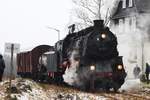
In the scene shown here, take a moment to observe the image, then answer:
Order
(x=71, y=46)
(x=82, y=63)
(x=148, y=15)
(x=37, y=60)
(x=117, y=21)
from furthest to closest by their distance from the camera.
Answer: (x=117, y=21)
(x=148, y=15)
(x=37, y=60)
(x=71, y=46)
(x=82, y=63)

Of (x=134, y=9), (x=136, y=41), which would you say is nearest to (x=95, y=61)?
(x=136, y=41)

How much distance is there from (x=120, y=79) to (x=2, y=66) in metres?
7.27

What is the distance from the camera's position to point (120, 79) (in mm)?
25828

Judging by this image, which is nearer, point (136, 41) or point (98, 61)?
point (98, 61)

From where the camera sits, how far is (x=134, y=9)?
60938mm

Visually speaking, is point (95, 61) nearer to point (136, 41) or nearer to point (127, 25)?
point (136, 41)

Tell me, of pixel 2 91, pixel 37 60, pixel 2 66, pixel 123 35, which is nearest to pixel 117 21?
pixel 123 35

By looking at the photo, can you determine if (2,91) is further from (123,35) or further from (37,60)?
(123,35)

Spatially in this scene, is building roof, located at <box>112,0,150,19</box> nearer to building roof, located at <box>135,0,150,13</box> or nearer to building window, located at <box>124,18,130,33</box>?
building roof, located at <box>135,0,150,13</box>

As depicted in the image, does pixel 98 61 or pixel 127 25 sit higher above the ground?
pixel 127 25

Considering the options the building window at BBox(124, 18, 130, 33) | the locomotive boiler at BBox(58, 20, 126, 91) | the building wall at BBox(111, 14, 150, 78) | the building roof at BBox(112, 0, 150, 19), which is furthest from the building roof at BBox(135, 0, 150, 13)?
the locomotive boiler at BBox(58, 20, 126, 91)

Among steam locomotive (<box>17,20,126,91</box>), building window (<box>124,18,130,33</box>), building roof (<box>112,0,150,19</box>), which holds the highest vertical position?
building roof (<box>112,0,150,19</box>)

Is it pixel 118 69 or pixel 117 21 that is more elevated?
pixel 117 21

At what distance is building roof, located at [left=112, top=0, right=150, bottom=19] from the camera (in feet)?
193
